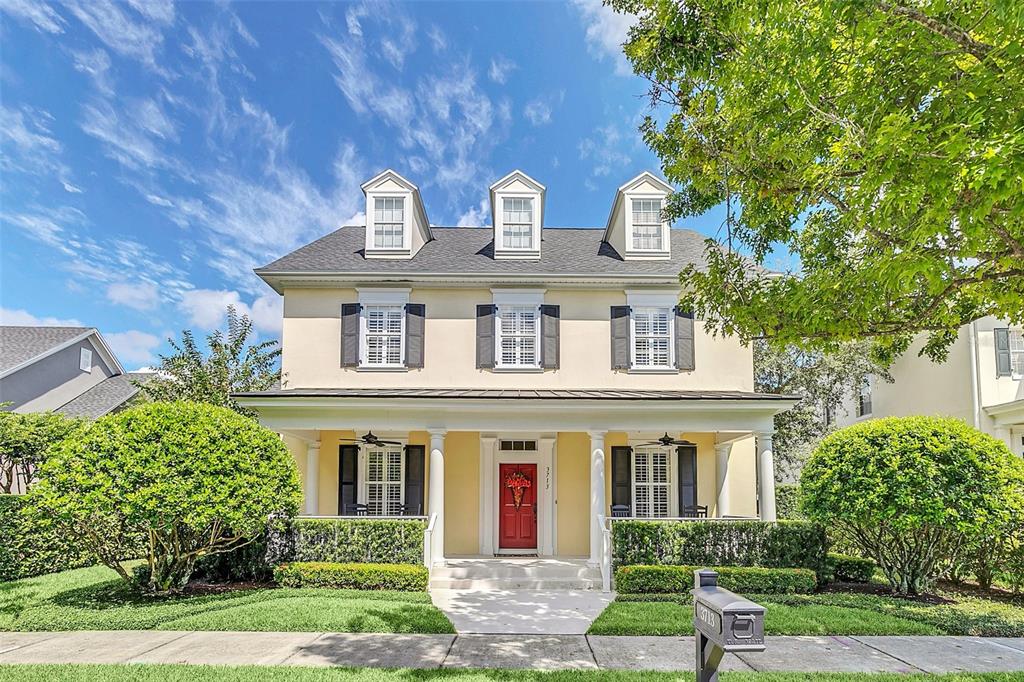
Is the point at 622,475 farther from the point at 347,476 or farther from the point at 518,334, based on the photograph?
the point at 347,476

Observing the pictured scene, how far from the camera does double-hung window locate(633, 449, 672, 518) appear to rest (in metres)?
12.8

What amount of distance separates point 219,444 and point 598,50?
9211mm

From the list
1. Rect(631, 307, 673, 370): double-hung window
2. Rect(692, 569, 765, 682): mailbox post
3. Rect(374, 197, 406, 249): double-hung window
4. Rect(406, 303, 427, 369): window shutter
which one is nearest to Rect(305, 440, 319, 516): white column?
Rect(406, 303, 427, 369): window shutter

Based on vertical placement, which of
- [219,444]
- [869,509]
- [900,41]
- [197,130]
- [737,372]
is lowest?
[869,509]

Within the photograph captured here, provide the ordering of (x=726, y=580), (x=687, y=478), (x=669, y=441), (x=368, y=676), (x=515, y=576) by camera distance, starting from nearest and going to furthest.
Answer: (x=368, y=676) → (x=726, y=580) → (x=515, y=576) → (x=669, y=441) → (x=687, y=478)

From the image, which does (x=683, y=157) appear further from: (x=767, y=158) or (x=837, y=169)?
(x=837, y=169)

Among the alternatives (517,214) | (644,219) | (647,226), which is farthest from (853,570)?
(517,214)

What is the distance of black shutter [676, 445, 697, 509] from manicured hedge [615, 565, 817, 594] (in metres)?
3.21

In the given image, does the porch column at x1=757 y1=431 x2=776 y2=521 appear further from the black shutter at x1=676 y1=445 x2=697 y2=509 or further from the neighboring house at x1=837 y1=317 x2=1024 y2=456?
the neighboring house at x1=837 y1=317 x2=1024 y2=456

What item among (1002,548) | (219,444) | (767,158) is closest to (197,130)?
(219,444)

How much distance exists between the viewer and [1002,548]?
898 centimetres

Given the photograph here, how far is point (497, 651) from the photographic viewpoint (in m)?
6.38

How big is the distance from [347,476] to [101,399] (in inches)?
575

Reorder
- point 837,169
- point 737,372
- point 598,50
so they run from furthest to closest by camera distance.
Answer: point 737,372 → point 598,50 → point 837,169
